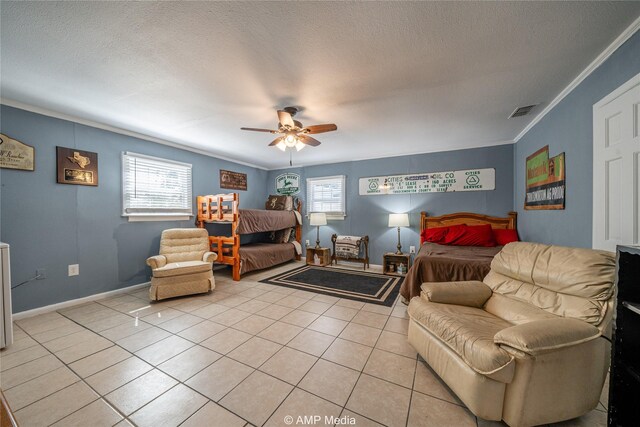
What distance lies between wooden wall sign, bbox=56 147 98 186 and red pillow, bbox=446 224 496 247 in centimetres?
531

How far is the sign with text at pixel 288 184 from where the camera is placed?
19.0 ft

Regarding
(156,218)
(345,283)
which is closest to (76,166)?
(156,218)

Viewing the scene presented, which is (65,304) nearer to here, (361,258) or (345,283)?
(345,283)

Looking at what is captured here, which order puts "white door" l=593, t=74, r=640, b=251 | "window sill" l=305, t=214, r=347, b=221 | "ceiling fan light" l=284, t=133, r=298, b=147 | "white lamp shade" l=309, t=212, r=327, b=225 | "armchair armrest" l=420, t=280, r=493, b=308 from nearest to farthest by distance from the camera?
"white door" l=593, t=74, r=640, b=251 → "armchair armrest" l=420, t=280, r=493, b=308 → "ceiling fan light" l=284, t=133, r=298, b=147 → "white lamp shade" l=309, t=212, r=327, b=225 → "window sill" l=305, t=214, r=347, b=221

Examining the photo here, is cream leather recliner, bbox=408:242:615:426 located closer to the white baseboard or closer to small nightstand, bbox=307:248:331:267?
small nightstand, bbox=307:248:331:267

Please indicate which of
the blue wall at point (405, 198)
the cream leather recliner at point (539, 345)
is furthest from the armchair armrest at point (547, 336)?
the blue wall at point (405, 198)

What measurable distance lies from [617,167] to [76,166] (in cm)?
546

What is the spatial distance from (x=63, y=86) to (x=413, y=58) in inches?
129

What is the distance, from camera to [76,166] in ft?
9.59

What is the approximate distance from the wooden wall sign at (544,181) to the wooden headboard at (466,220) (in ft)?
1.73

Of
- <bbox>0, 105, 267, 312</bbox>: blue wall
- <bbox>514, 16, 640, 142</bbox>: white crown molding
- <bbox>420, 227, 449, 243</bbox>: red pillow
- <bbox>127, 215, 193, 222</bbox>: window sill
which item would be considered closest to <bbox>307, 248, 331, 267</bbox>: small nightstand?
<bbox>420, 227, 449, 243</bbox>: red pillow

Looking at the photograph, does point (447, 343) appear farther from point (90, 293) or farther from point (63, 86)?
point (90, 293)

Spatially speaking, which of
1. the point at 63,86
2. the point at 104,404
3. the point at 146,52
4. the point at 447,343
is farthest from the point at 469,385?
the point at 63,86

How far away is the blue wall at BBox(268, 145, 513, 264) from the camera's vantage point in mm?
3926
